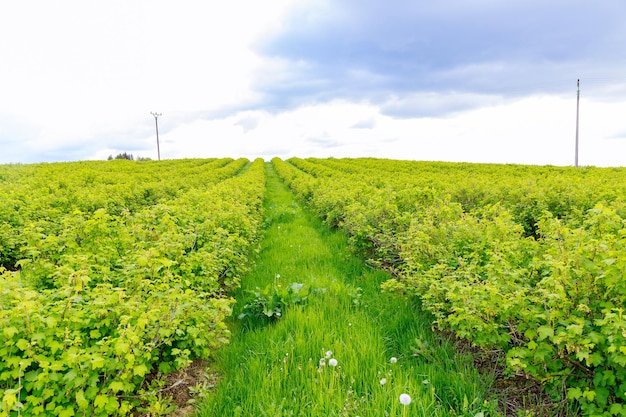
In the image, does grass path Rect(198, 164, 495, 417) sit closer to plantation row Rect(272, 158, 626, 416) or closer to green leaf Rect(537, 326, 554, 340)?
plantation row Rect(272, 158, 626, 416)

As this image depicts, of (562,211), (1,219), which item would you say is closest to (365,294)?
(562,211)

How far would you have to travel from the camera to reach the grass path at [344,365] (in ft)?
10.6

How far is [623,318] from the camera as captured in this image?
2.63 meters

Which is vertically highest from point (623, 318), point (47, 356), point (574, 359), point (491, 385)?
point (623, 318)

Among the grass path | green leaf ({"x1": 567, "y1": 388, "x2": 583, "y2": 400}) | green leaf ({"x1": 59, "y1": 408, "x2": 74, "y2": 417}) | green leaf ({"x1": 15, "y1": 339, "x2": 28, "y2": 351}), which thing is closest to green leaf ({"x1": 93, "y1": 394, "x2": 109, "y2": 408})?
green leaf ({"x1": 59, "y1": 408, "x2": 74, "y2": 417})

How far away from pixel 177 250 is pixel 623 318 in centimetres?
440

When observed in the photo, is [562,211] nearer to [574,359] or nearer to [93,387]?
[574,359]

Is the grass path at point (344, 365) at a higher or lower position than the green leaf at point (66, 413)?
lower

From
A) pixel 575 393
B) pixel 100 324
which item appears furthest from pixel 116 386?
pixel 575 393

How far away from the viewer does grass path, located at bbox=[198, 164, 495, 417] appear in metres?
3.24

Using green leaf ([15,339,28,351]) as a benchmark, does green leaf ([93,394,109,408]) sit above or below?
below

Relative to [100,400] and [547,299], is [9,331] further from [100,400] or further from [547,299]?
[547,299]

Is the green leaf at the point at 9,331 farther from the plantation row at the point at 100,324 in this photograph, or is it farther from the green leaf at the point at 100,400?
the green leaf at the point at 100,400

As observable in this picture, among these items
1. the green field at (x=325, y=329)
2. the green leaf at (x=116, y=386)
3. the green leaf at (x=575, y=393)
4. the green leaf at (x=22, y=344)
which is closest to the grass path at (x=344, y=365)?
the green field at (x=325, y=329)
